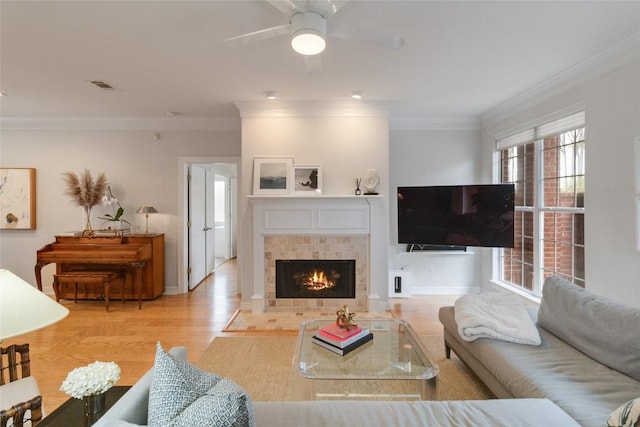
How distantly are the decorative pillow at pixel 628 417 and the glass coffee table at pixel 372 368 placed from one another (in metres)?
0.85

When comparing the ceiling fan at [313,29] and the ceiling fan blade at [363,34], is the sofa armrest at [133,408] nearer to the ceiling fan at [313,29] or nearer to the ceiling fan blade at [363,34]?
the ceiling fan at [313,29]

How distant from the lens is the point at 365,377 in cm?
184

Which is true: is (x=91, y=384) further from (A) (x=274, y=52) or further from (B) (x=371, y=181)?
(B) (x=371, y=181)

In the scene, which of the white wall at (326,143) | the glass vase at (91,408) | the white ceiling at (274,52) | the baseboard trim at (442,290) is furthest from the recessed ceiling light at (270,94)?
the baseboard trim at (442,290)

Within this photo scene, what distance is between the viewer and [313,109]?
3.92 m

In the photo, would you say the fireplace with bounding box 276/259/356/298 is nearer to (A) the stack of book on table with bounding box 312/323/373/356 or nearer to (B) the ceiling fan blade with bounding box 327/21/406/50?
(A) the stack of book on table with bounding box 312/323/373/356

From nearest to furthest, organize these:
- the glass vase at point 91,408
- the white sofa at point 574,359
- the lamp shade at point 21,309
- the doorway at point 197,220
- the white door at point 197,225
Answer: the lamp shade at point 21,309, the glass vase at point 91,408, the white sofa at point 574,359, the doorway at point 197,220, the white door at point 197,225

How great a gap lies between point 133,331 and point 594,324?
3.95 meters

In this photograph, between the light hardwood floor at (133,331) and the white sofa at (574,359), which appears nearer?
the white sofa at (574,359)

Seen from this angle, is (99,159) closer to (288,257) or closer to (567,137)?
(288,257)

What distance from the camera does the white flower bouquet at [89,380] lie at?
42.9 inches

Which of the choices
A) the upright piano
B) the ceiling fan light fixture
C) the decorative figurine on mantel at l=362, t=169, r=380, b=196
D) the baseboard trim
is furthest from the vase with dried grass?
the baseboard trim

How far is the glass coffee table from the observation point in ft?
6.14

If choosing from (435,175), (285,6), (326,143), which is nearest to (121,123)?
(326,143)
